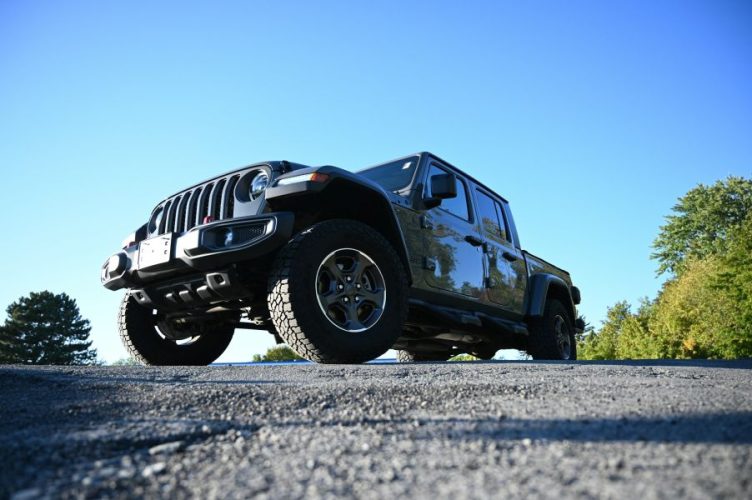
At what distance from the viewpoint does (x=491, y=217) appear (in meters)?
6.58

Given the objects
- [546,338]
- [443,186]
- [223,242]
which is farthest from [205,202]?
[546,338]

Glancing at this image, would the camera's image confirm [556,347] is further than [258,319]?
Yes

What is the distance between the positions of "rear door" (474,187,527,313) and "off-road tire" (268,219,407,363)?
81.6 inches

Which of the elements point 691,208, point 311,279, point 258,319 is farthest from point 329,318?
point 691,208

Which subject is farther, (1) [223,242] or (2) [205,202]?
(2) [205,202]

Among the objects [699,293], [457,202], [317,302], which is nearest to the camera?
[317,302]

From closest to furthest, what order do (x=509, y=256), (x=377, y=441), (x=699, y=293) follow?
(x=377, y=441) < (x=509, y=256) < (x=699, y=293)

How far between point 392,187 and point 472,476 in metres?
4.32

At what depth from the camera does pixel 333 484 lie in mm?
1155

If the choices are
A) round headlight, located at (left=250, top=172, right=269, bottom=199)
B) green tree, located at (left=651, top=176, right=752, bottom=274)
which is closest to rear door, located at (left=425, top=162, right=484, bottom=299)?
round headlight, located at (left=250, top=172, right=269, bottom=199)

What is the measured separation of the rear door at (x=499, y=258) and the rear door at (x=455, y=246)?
0.21 meters

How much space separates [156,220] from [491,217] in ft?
11.9

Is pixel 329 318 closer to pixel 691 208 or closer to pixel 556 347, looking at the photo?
pixel 556 347

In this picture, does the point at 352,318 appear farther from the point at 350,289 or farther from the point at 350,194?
the point at 350,194
